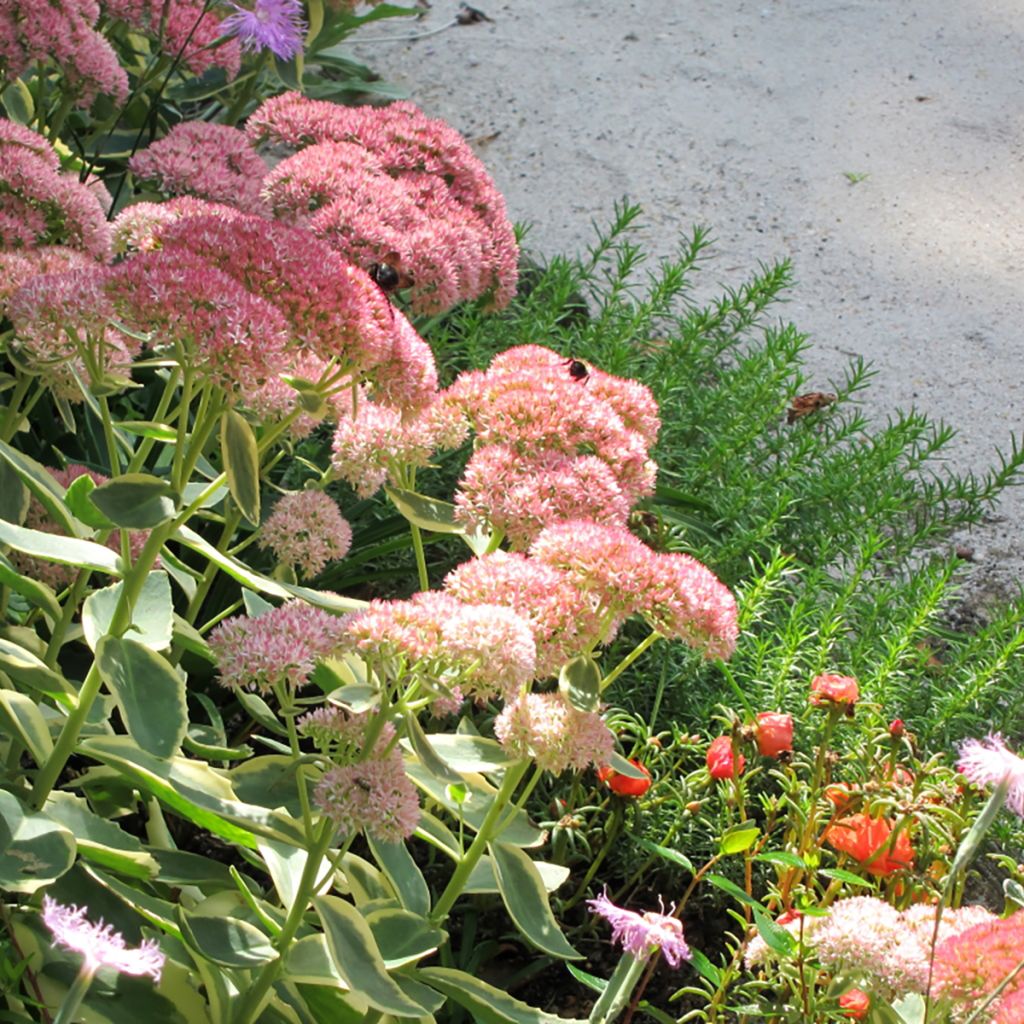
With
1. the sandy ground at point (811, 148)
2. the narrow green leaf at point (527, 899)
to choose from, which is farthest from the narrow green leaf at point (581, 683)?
the sandy ground at point (811, 148)

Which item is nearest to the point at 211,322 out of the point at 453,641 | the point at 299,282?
the point at 299,282

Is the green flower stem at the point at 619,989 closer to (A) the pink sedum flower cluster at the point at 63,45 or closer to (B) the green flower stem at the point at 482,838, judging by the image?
(B) the green flower stem at the point at 482,838

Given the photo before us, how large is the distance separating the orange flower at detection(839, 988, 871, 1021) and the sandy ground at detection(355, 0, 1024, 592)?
1.80 metres

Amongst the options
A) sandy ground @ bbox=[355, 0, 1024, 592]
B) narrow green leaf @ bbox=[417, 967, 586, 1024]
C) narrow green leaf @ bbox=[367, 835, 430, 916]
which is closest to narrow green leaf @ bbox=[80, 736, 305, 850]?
narrow green leaf @ bbox=[367, 835, 430, 916]

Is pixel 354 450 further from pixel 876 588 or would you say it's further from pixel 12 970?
pixel 876 588

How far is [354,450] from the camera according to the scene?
1.68 m

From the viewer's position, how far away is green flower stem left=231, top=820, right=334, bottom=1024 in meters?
1.32

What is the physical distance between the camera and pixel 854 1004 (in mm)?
1642

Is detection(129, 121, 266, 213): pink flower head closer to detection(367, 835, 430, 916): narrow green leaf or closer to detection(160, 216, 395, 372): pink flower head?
detection(160, 216, 395, 372): pink flower head

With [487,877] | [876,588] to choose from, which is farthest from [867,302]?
[487,877]

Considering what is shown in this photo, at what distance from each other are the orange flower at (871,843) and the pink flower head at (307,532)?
77cm

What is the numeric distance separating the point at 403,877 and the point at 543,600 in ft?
1.34

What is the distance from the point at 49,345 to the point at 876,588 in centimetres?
172

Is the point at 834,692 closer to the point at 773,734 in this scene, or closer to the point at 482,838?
the point at 773,734
